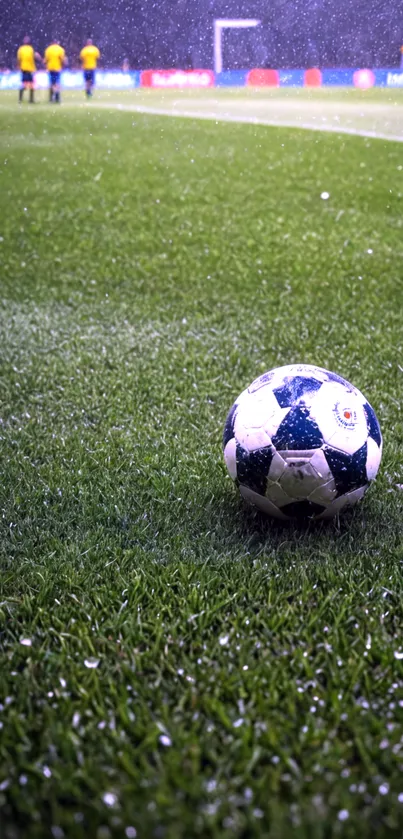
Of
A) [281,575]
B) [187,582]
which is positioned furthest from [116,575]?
[281,575]

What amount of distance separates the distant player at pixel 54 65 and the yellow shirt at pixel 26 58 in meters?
0.27

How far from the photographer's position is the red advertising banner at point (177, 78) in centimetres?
A: 743

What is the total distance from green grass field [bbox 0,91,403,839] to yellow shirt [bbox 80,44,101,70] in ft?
2.24

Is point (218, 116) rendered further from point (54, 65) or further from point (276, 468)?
point (276, 468)

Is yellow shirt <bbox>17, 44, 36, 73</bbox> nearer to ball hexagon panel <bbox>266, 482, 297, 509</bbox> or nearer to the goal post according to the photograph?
the goal post

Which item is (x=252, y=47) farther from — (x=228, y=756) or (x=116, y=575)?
(x=228, y=756)

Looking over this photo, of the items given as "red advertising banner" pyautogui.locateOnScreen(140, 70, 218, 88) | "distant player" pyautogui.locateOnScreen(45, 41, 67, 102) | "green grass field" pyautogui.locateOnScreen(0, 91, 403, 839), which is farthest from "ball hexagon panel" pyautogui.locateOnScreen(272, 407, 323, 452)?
"red advertising banner" pyautogui.locateOnScreen(140, 70, 218, 88)

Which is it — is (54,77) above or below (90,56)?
below

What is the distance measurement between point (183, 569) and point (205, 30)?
564 centimetres

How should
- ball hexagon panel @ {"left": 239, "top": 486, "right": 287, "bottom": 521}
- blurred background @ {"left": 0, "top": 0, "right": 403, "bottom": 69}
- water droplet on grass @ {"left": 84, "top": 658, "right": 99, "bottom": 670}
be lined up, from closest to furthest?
water droplet on grass @ {"left": 84, "top": 658, "right": 99, "bottom": 670} < ball hexagon panel @ {"left": 239, "top": 486, "right": 287, "bottom": 521} < blurred background @ {"left": 0, "top": 0, "right": 403, "bottom": 69}

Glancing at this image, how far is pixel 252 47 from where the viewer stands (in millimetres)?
6461

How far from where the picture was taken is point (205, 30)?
6.36m

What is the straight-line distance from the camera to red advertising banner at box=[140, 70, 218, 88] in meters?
7.43

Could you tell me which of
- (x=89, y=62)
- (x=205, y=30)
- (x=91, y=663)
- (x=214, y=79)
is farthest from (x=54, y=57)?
(x=91, y=663)
